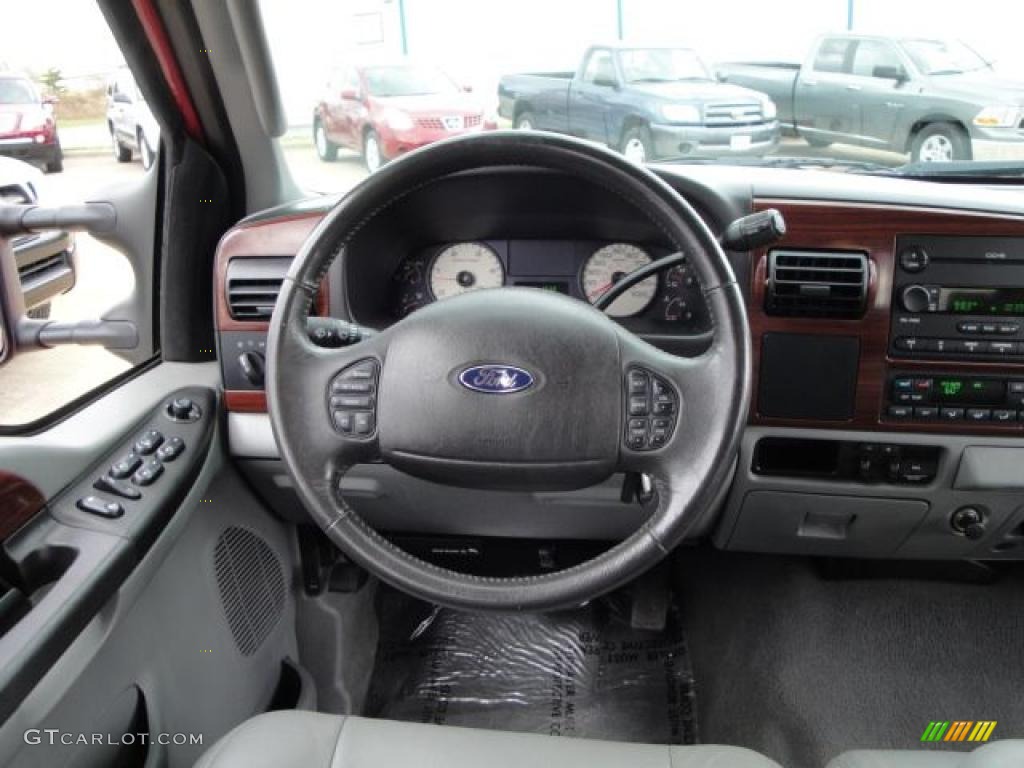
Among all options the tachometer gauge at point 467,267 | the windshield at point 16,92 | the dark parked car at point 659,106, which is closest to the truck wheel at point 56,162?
the windshield at point 16,92

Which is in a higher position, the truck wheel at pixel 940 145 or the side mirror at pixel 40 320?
the truck wheel at pixel 940 145

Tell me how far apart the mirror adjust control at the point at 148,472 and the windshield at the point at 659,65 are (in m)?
1.26

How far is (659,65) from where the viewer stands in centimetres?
195

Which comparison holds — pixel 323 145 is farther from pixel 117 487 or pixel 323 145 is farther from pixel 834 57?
pixel 834 57

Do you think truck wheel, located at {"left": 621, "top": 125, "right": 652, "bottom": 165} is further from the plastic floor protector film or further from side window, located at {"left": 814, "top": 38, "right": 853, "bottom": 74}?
the plastic floor protector film

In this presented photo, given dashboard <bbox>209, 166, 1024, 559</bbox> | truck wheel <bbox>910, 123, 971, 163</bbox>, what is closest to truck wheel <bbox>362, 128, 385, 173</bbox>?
dashboard <bbox>209, 166, 1024, 559</bbox>

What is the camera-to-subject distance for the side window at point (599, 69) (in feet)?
6.25

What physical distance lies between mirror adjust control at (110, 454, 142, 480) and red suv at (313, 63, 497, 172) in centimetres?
70

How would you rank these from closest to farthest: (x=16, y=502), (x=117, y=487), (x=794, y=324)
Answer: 1. (x=16, y=502)
2. (x=117, y=487)
3. (x=794, y=324)

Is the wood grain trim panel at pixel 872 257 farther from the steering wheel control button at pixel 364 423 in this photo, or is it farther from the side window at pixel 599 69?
the steering wheel control button at pixel 364 423

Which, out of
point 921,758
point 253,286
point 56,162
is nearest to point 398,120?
point 253,286

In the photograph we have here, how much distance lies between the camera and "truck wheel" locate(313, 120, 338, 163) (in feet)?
6.45

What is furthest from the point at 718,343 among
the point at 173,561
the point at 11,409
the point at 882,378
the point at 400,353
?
the point at 11,409

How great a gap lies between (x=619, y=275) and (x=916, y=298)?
1.82 feet
